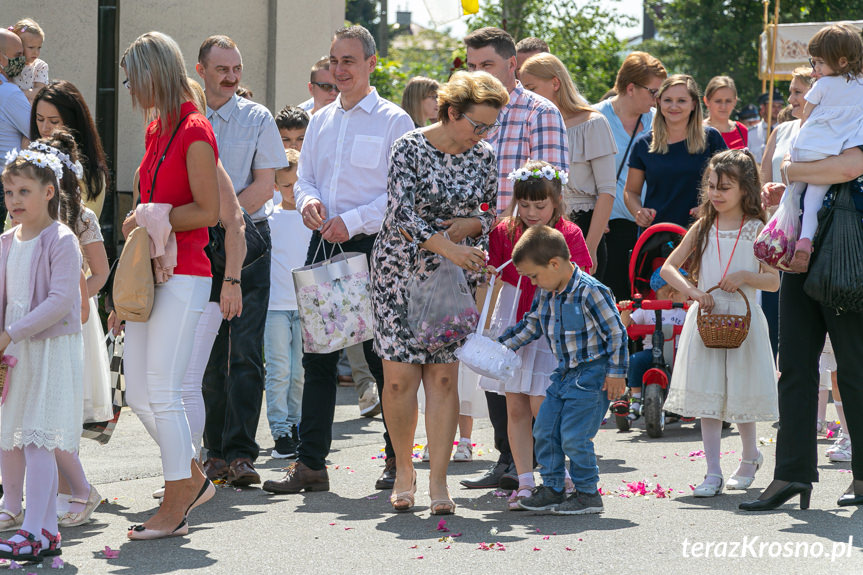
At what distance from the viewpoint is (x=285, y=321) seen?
8.76 metres

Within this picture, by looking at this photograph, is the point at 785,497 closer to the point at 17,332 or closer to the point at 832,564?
the point at 832,564

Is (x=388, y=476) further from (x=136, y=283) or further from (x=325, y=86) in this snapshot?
(x=325, y=86)

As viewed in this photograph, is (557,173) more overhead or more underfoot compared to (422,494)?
more overhead

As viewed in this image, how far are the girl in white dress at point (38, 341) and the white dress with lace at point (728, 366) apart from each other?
3320 millimetres

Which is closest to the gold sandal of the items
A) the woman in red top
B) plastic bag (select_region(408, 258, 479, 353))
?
plastic bag (select_region(408, 258, 479, 353))

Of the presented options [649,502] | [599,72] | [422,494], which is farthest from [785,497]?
[599,72]

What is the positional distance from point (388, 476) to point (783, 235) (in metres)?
2.52

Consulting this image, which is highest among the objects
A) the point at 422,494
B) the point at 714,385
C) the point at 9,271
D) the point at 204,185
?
the point at 204,185

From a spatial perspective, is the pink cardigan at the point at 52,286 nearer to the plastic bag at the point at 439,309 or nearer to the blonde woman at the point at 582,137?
the plastic bag at the point at 439,309

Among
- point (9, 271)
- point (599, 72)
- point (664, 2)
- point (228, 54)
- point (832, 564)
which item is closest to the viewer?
point (832, 564)

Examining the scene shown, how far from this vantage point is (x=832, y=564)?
507cm

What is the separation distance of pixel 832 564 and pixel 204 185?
3153mm

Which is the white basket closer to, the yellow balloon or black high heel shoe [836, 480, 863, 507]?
black high heel shoe [836, 480, 863, 507]

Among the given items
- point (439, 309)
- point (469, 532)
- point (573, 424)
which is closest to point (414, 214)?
point (439, 309)
